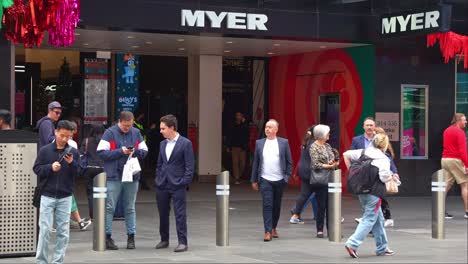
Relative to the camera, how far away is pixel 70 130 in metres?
10.0

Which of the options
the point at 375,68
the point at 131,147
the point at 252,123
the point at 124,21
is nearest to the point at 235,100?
the point at 252,123

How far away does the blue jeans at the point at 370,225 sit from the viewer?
38.4 ft

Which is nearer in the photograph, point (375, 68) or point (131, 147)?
point (131, 147)

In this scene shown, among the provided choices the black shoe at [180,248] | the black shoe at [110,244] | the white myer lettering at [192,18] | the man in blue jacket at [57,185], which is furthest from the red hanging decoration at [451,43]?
the man in blue jacket at [57,185]

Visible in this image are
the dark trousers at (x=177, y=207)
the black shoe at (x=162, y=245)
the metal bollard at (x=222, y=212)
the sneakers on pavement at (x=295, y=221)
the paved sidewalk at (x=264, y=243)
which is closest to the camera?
the paved sidewalk at (x=264, y=243)

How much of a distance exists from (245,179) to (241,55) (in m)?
3.62

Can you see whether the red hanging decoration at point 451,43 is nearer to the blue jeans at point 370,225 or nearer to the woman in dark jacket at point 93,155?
the woman in dark jacket at point 93,155

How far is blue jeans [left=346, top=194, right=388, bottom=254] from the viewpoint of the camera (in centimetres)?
1172

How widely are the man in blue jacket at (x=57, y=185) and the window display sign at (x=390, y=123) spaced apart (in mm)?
12190

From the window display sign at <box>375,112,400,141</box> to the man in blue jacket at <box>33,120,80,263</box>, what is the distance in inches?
480

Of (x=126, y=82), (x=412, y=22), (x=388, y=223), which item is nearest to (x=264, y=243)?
(x=388, y=223)

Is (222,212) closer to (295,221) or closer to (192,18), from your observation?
(295,221)

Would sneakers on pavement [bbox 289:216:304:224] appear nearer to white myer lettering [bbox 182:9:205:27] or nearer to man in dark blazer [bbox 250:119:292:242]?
man in dark blazer [bbox 250:119:292:242]

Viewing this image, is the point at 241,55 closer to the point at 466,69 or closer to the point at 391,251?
the point at 466,69
